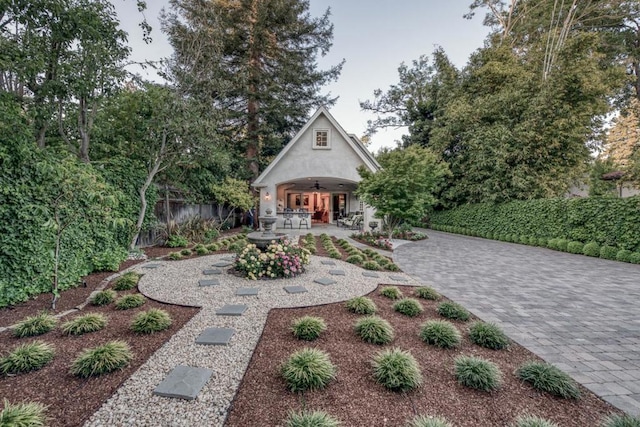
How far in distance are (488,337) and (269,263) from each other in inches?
163

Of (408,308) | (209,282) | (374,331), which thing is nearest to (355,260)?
(408,308)

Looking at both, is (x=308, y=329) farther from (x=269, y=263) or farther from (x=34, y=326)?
(x=34, y=326)

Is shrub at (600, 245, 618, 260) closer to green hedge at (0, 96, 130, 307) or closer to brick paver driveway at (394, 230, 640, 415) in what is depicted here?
brick paver driveway at (394, 230, 640, 415)

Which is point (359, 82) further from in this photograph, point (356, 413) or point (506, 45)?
point (356, 413)

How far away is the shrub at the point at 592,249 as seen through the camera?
363 inches

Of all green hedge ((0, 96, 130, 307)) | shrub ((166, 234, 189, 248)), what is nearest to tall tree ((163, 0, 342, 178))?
shrub ((166, 234, 189, 248))

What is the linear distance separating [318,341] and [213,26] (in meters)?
12.0

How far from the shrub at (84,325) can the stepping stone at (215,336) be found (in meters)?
1.39

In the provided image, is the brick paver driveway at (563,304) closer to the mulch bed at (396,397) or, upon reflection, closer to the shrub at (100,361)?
the mulch bed at (396,397)

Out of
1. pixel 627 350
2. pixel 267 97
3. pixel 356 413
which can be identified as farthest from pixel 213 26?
pixel 627 350

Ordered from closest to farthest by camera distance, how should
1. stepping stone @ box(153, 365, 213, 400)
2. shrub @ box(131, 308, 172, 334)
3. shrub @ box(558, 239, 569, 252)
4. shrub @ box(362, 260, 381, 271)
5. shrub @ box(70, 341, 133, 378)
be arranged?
stepping stone @ box(153, 365, 213, 400), shrub @ box(70, 341, 133, 378), shrub @ box(131, 308, 172, 334), shrub @ box(362, 260, 381, 271), shrub @ box(558, 239, 569, 252)

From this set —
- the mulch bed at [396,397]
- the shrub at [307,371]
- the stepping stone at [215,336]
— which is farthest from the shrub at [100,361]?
the shrub at [307,371]

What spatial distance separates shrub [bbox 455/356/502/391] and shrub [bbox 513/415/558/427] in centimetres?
35

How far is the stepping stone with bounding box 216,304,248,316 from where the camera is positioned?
13.0 ft
